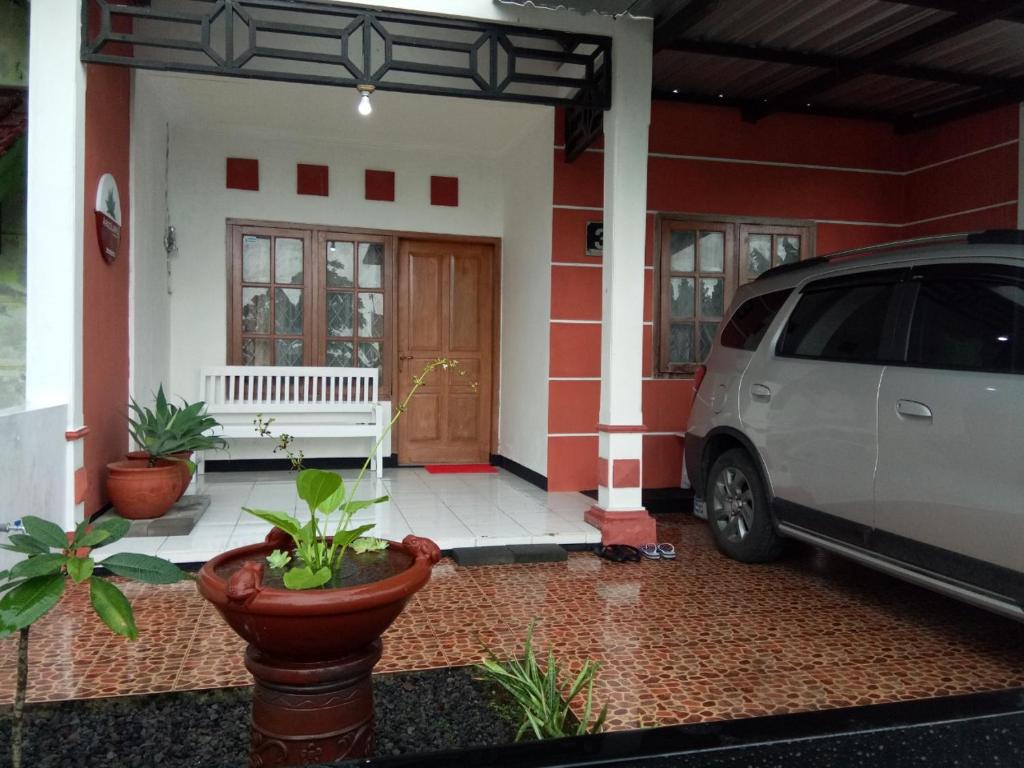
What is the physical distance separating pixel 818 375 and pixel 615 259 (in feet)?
5.02

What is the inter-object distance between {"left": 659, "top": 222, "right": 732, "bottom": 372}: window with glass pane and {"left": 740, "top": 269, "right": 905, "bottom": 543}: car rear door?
220 centimetres

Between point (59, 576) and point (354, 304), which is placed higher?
point (354, 304)

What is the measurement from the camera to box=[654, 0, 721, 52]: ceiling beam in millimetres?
4426

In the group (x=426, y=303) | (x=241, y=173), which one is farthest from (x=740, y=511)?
(x=241, y=173)

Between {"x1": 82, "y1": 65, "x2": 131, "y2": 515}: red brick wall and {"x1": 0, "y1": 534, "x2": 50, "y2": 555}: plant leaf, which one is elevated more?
{"x1": 82, "y1": 65, "x2": 131, "y2": 515}: red brick wall

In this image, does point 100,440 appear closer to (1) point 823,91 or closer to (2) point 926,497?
(2) point 926,497

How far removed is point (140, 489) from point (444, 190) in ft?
13.5

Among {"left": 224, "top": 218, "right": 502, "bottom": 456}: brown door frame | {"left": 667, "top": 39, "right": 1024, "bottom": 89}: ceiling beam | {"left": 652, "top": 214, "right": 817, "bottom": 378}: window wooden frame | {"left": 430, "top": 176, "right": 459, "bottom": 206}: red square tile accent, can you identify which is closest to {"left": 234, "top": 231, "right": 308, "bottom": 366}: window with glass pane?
{"left": 224, "top": 218, "right": 502, "bottom": 456}: brown door frame

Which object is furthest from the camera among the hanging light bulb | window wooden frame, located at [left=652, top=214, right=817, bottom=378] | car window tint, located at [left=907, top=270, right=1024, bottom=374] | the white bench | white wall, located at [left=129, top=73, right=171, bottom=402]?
the white bench

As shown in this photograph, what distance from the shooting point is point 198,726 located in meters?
2.39

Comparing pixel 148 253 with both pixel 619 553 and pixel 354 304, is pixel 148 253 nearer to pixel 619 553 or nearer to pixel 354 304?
pixel 354 304

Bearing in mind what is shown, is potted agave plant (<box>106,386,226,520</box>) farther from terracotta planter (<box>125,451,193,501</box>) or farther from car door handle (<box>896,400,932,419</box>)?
car door handle (<box>896,400,932,419</box>)

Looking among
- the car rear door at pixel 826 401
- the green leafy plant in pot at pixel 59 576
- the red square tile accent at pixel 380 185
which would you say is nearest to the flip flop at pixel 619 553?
the car rear door at pixel 826 401

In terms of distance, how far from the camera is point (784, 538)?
14.7ft
